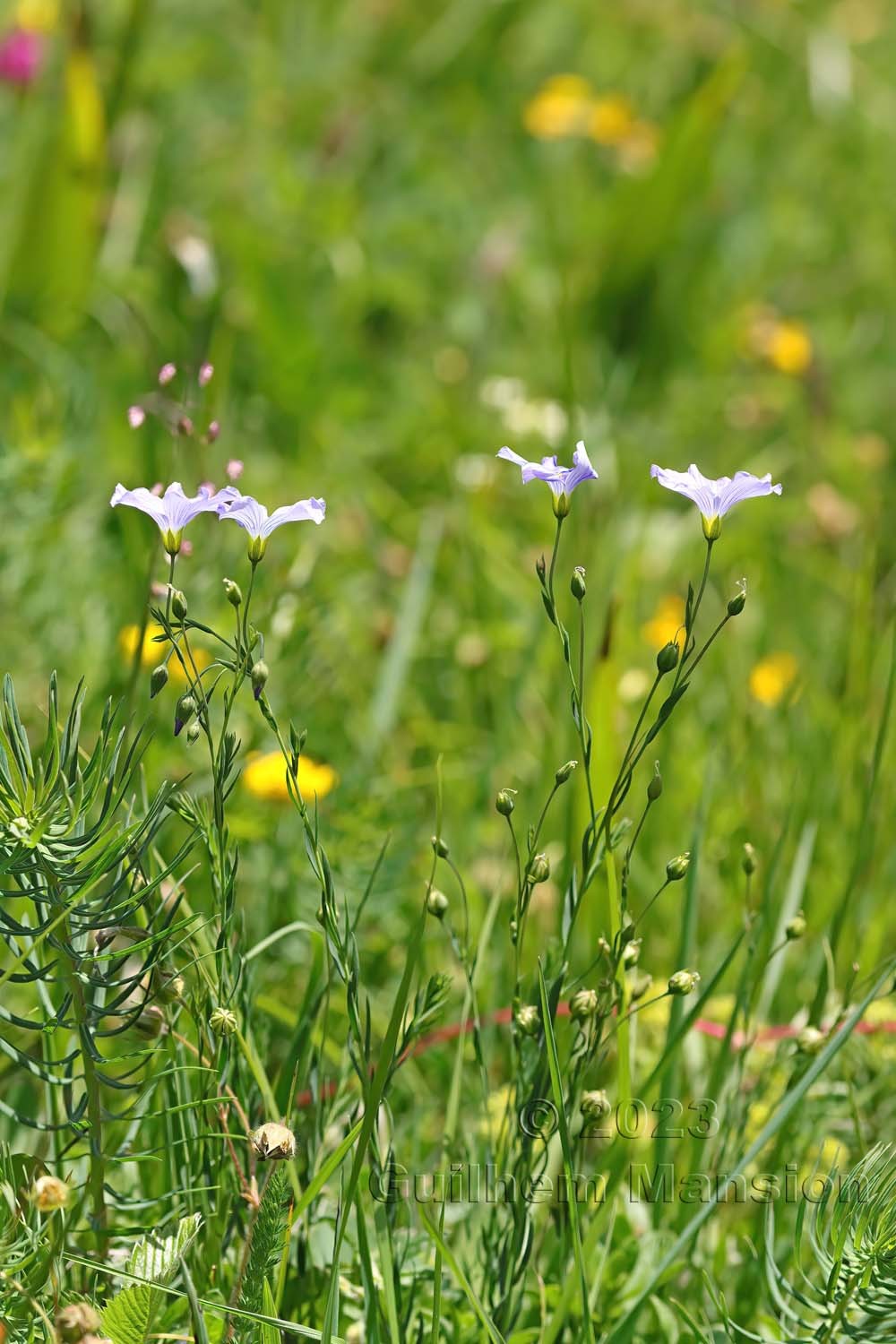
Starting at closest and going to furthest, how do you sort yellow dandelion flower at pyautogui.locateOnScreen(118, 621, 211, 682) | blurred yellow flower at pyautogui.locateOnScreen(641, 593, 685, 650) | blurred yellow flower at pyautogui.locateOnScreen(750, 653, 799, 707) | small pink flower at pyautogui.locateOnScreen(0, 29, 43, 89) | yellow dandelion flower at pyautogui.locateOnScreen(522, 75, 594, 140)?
1. yellow dandelion flower at pyautogui.locateOnScreen(118, 621, 211, 682)
2. blurred yellow flower at pyautogui.locateOnScreen(750, 653, 799, 707)
3. blurred yellow flower at pyautogui.locateOnScreen(641, 593, 685, 650)
4. small pink flower at pyautogui.locateOnScreen(0, 29, 43, 89)
5. yellow dandelion flower at pyautogui.locateOnScreen(522, 75, 594, 140)

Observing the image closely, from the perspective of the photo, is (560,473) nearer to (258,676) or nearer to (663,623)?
(258,676)

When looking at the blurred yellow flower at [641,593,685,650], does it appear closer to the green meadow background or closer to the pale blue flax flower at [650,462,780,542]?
the green meadow background

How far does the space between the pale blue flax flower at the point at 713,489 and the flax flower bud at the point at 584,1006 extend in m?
0.30

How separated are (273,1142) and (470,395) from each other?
6.56ft

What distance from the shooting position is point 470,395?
2.64 m

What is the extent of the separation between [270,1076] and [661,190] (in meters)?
2.14

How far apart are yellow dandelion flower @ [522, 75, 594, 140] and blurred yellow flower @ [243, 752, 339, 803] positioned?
6.63 feet

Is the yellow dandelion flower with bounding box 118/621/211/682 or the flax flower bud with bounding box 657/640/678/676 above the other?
the yellow dandelion flower with bounding box 118/621/211/682

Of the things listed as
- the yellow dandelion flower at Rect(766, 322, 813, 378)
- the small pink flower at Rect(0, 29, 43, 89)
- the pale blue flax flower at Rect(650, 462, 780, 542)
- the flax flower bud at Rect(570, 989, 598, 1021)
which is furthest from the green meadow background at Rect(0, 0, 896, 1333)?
the pale blue flax flower at Rect(650, 462, 780, 542)

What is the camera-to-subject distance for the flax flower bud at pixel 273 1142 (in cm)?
81

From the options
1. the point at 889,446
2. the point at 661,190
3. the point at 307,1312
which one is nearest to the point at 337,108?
the point at 661,190

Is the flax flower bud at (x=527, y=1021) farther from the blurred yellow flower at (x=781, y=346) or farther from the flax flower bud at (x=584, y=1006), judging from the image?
the blurred yellow flower at (x=781, y=346)

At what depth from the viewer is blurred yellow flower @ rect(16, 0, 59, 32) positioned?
3049 mm

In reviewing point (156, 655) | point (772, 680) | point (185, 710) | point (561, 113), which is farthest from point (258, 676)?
point (561, 113)
